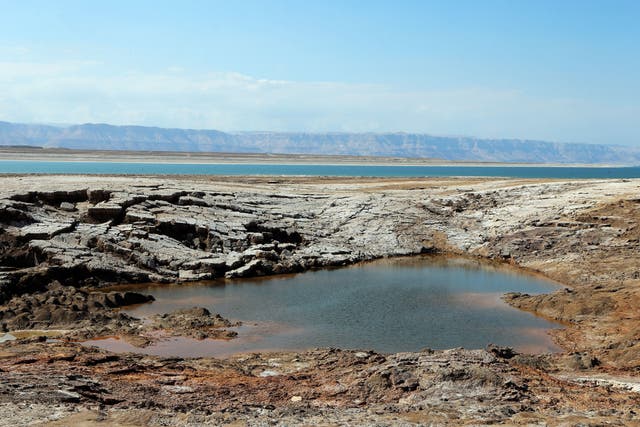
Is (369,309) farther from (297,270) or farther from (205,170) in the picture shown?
(205,170)

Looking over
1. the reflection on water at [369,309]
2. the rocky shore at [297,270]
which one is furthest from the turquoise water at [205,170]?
the reflection on water at [369,309]

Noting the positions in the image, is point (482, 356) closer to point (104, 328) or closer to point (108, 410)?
point (108, 410)

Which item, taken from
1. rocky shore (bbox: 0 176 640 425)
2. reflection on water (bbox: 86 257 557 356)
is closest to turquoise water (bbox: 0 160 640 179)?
rocky shore (bbox: 0 176 640 425)

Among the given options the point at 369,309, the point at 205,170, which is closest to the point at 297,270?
Result: the point at 369,309

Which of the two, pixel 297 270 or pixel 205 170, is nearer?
pixel 297 270

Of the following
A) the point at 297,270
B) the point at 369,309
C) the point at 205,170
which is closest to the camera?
the point at 369,309

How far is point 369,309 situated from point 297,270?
9.92 meters

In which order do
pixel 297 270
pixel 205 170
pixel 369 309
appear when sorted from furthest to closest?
pixel 205 170
pixel 297 270
pixel 369 309

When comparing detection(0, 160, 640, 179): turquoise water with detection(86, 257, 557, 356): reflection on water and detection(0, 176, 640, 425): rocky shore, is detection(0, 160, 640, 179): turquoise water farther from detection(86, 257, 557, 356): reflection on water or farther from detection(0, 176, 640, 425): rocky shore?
detection(86, 257, 557, 356): reflection on water

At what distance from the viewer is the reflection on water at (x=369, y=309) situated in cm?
2175

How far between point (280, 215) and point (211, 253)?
854 centimetres

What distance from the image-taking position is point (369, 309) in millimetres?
26406

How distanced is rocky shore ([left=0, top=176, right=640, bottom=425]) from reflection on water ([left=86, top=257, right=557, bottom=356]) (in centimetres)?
136

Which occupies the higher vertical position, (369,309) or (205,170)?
(205,170)
